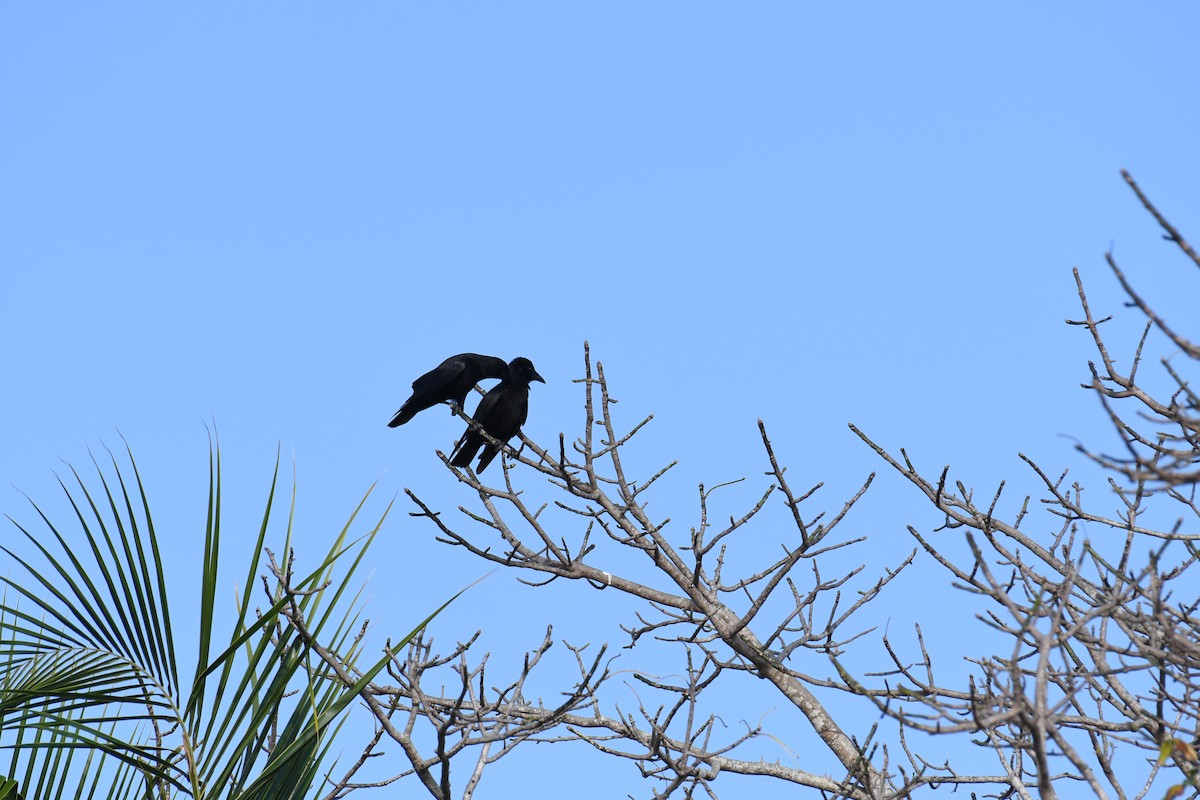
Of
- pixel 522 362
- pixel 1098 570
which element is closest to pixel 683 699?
pixel 1098 570

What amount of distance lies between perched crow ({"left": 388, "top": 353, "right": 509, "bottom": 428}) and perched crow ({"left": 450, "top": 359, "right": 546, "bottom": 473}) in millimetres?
296

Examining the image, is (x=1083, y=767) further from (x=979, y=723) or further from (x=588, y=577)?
(x=588, y=577)

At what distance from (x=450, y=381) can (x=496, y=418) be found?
23.8 inches

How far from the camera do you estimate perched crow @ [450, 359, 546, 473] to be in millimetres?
8562

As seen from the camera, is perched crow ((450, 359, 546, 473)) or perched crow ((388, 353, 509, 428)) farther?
perched crow ((388, 353, 509, 428))

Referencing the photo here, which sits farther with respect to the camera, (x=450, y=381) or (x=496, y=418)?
(x=450, y=381)

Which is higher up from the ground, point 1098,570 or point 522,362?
point 522,362

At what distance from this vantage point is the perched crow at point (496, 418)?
337 inches

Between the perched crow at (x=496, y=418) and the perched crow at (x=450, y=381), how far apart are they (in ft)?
0.97

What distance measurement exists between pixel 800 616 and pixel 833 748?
1.57 ft

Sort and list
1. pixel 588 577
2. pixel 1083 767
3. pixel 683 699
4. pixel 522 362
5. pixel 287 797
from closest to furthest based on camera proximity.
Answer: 1. pixel 1083 767
2. pixel 287 797
3. pixel 683 699
4. pixel 588 577
5. pixel 522 362

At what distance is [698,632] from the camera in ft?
14.5

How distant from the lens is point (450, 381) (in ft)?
29.6

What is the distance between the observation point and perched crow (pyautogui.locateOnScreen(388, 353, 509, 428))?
8.94 meters
